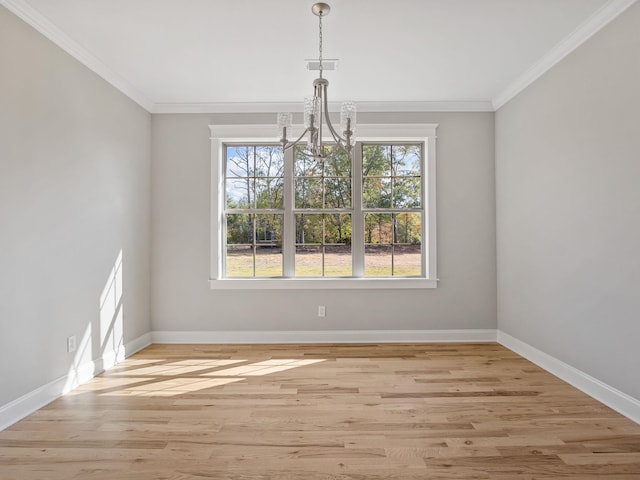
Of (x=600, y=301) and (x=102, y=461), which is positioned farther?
(x=600, y=301)

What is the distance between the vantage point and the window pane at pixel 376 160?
4.70 m

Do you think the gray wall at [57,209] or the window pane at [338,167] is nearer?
the gray wall at [57,209]

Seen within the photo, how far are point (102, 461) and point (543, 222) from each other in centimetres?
368

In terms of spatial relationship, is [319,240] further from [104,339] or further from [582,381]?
[582,381]

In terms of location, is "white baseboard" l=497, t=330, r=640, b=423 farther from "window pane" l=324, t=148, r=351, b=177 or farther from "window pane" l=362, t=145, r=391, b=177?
"window pane" l=324, t=148, r=351, b=177

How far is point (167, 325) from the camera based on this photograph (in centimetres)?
452

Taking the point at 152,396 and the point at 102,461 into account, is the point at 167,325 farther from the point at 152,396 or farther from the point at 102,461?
the point at 102,461

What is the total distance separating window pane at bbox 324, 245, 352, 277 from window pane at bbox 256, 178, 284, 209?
2.57 feet

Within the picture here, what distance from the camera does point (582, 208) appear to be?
3037 mm

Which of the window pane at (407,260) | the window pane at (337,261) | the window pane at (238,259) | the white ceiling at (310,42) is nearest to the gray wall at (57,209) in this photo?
Answer: the white ceiling at (310,42)

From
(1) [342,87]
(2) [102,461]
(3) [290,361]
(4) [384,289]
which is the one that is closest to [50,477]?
(2) [102,461]

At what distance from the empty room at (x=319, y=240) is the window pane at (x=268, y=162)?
0.09 feet

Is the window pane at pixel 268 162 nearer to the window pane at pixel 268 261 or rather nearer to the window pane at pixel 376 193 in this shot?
the window pane at pixel 268 261

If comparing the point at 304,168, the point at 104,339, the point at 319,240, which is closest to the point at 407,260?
the point at 319,240
